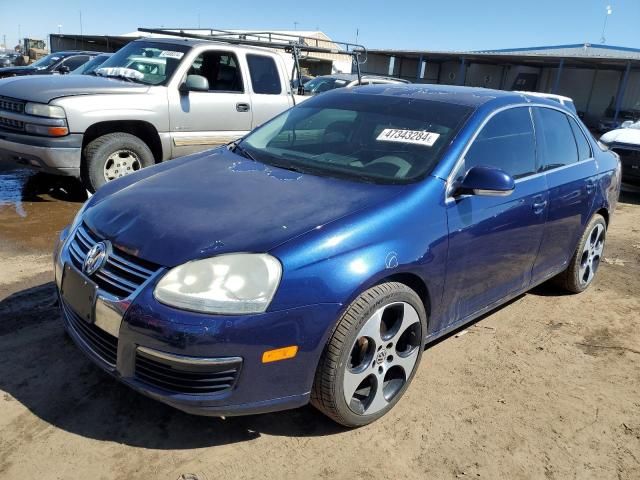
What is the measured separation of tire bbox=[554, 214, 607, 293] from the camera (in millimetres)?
4453

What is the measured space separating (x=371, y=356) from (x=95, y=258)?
52.9 inches

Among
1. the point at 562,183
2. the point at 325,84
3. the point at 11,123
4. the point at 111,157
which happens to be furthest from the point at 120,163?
the point at 325,84

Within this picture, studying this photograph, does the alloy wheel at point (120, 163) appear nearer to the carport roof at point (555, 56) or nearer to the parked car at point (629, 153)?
the parked car at point (629, 153)

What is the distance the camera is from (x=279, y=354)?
2.29m

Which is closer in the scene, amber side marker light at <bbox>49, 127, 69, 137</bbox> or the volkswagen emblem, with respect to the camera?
the volkswagen emblem

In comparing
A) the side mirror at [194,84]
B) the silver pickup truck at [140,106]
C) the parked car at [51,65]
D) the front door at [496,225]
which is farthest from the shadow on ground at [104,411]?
the parked car at [51,65]

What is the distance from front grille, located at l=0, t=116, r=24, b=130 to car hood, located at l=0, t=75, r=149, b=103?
0.25 m

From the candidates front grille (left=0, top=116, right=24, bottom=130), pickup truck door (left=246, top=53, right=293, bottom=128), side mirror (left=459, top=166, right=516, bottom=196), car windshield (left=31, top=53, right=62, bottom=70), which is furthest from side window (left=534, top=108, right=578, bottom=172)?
car windshield (left=31, top=53, right=62, bottom=70)

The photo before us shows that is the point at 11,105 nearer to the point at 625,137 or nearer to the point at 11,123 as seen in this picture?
the point at 11,123

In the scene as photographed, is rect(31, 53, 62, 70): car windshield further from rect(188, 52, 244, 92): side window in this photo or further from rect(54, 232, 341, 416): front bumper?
rect(54, 232, 341, 416): front bumper

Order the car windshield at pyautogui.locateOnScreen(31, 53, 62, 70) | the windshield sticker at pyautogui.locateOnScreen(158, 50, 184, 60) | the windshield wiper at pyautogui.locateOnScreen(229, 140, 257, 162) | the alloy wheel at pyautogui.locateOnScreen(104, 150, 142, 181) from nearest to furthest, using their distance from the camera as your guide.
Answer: the windshield wiper at pyautogui.locateOnScreen(229, 140, 257, 162) < the alloy wheel at pyautogui.locateOnScreen(104, 150, 142, 181) < the windshield sticker at pyautogui.locateOnScreen(158, 50, 184, 60) < the car windshield at pyautogui.locateOnScreen(31, 53, 62, 70)

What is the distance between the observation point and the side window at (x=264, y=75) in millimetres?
7180

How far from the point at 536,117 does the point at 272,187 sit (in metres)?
2.10

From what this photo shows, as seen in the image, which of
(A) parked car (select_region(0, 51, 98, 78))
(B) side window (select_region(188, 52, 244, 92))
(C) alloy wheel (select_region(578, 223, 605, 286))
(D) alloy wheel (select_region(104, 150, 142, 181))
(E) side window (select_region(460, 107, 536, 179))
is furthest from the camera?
(A) parked car (select_region(0, 51, 98, 78))
